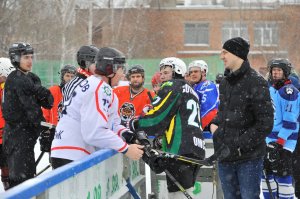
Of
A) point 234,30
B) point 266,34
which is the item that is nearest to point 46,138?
point 266,34

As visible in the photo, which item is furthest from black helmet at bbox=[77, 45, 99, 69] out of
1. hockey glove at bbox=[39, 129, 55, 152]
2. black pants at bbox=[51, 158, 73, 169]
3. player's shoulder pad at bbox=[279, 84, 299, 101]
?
player's shoulder pad at bbox=[279, 84, 299, 101]

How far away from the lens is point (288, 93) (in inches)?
267

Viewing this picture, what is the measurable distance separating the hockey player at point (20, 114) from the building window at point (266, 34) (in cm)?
3419

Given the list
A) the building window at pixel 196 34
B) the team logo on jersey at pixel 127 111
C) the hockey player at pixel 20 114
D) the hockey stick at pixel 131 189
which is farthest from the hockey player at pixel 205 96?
the building window at pixel 196 34

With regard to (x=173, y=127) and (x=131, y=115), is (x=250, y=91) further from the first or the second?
(x=131, y=115)

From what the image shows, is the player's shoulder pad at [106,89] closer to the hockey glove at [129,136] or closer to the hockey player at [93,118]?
the hockey player at [93,118]

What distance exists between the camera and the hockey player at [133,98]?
754cm

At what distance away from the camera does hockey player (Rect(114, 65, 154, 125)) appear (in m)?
7.54

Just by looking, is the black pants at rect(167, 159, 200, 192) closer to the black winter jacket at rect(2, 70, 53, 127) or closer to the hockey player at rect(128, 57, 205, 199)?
the hockey player at rect(128, 57, 205, 199)

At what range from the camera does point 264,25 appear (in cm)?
4119

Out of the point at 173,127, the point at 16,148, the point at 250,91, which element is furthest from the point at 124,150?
the point at 16,148

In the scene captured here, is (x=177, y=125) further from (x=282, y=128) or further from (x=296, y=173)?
(x=296, y=173)

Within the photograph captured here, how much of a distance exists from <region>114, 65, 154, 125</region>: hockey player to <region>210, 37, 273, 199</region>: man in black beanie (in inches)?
97.9

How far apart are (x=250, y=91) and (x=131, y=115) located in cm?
280
